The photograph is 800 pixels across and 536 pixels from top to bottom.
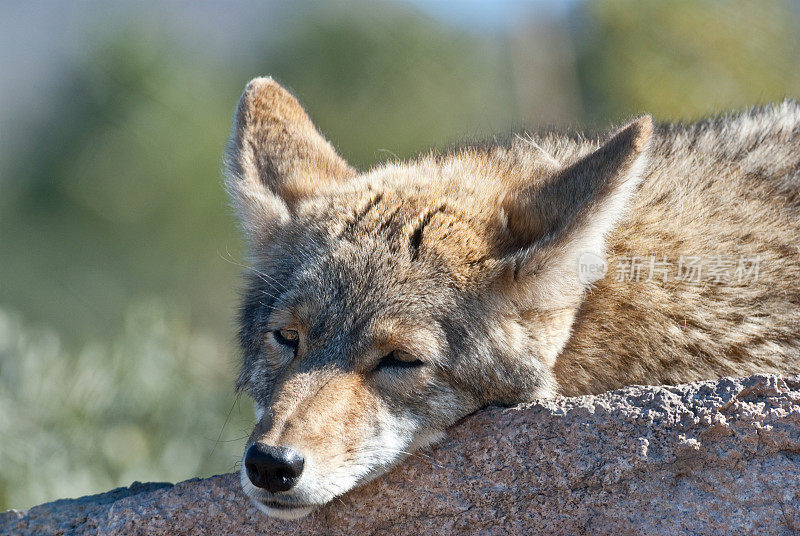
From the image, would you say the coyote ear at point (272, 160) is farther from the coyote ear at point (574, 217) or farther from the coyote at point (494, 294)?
the coyote ear at point (574, 217)

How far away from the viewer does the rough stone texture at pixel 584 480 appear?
3.57m

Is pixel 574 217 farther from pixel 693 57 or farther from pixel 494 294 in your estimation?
pixel 693 57

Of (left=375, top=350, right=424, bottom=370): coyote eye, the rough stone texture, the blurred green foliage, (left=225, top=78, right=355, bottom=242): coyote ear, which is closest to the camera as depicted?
the rough stone texture

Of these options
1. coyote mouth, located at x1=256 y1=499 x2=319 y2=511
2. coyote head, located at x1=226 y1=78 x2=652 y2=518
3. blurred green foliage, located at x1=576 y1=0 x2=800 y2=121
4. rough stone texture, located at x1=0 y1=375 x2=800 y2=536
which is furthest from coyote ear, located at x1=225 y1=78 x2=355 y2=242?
blurred green foliage, located at x1=576 y1=0 x2=800 y2=121

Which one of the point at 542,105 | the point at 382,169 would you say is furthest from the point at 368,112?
the point at 382,169

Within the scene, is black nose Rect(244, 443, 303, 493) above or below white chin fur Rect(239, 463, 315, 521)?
above

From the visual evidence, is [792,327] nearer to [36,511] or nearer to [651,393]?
[651,393]

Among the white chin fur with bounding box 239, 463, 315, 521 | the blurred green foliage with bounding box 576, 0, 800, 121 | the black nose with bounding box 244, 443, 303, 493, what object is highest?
the blurred green foliage with bounding box 576, 0, 800, 121

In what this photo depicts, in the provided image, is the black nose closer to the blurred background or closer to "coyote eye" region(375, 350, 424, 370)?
"coyote eye" region(375, 350, 424, 370)

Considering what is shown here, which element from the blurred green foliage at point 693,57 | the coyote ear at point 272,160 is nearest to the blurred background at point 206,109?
the blurred green foliage at point 693,57

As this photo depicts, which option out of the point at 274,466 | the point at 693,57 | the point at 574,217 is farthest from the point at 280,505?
the point at 693,57

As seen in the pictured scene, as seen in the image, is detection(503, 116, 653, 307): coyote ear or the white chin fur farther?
detection(503, 116, 653, 307): coyote ear

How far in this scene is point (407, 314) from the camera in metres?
4.11

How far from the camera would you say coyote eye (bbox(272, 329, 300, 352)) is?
14.2 feet
